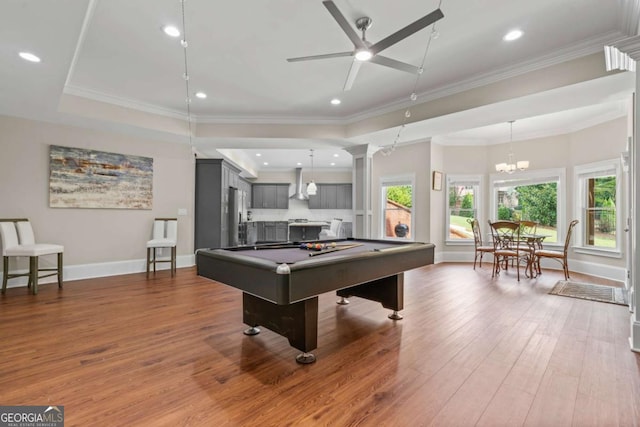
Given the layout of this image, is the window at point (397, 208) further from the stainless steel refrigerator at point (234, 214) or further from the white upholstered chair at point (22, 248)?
the white upholstered chair at point (22, 248)

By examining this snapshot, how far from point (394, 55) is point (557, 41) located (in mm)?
1602

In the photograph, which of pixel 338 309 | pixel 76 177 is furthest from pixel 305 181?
pixel 338 309

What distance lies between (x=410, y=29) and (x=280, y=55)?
1.58 meters

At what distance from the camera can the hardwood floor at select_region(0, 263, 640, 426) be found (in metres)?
1.53

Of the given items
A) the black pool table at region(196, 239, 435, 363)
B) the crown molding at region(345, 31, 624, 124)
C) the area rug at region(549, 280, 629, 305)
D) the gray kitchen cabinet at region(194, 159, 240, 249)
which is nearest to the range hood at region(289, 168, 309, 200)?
the gray kitchen cabinet at region(194, 159, 240, 249)

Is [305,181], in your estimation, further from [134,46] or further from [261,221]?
[134,46]

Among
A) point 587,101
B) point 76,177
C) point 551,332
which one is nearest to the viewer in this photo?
point 551,332

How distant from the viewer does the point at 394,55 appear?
10.5 feet

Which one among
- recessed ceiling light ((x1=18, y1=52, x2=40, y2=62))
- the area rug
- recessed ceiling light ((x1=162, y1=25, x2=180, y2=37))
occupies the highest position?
recessed ceiling light ((x1=162, y1=25, x2=180, y2=37))

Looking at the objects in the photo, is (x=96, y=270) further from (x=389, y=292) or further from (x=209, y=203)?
(x=389, y=292)

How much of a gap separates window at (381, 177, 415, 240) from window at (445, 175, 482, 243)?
87 centimetres

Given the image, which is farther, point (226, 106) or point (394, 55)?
point (226, 106)

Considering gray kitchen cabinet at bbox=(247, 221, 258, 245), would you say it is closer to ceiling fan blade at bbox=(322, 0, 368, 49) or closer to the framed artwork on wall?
the framed artwork on wall

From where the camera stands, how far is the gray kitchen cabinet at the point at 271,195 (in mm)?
10336
